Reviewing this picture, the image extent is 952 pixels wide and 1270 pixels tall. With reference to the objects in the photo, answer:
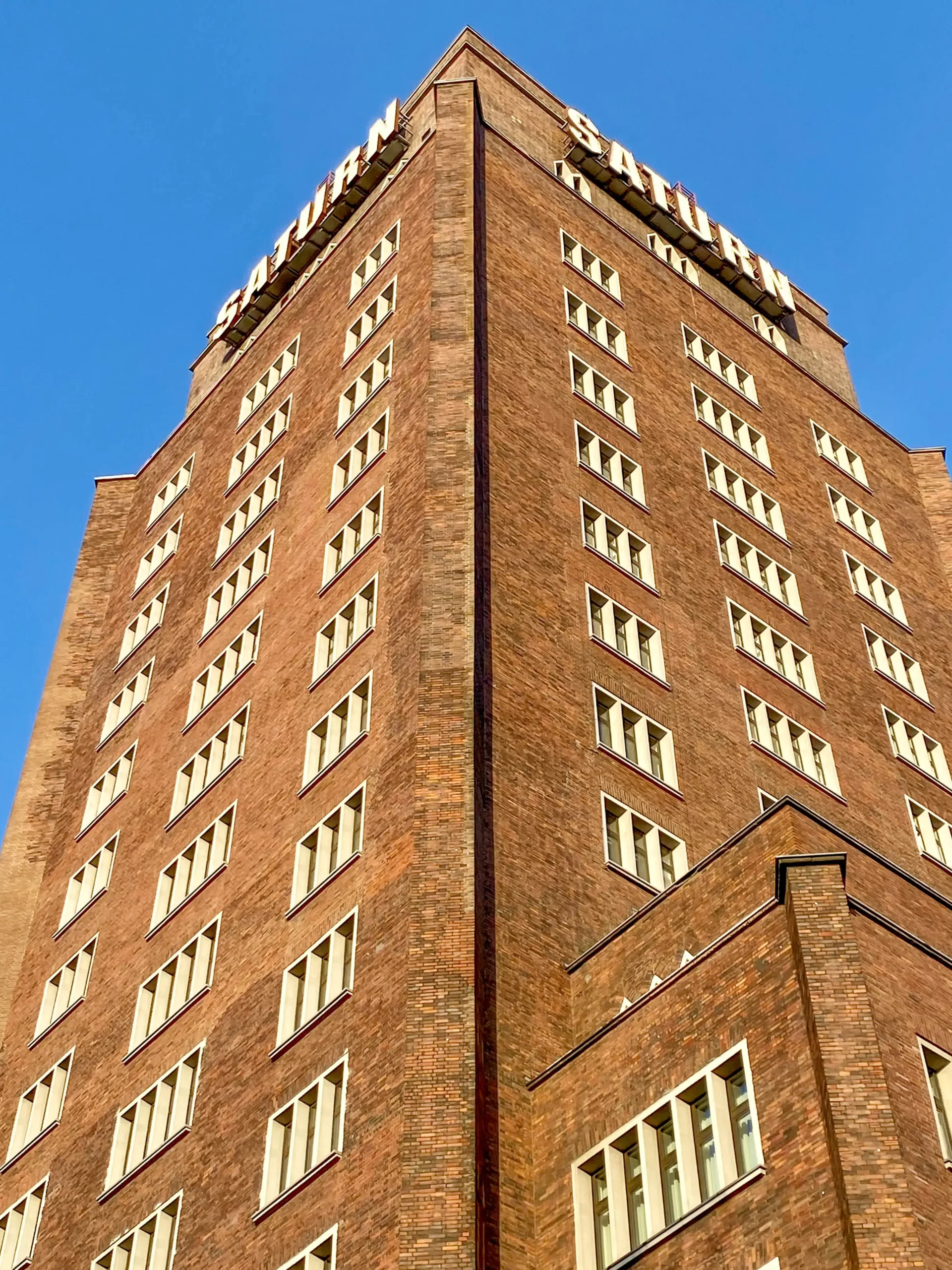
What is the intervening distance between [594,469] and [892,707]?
1319 cm

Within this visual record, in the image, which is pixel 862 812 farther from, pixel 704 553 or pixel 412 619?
pixel 412 619

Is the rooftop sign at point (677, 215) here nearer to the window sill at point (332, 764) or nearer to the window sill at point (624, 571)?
the window sill at point (624, 571)

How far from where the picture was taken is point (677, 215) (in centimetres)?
7650

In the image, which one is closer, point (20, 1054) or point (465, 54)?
point (20, 1054)

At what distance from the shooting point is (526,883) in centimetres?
4172

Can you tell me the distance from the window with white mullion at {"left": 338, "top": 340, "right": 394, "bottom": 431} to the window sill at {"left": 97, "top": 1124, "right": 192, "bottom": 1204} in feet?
83.2

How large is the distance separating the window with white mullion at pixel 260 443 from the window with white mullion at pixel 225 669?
10300mm

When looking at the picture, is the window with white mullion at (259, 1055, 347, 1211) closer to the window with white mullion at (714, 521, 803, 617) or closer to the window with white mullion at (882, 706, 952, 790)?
the window with white mullion at (882, 706, 952, 790)

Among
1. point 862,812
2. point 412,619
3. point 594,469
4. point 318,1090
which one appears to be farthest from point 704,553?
point 318,1090

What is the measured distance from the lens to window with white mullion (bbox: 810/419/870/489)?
72.2 metres

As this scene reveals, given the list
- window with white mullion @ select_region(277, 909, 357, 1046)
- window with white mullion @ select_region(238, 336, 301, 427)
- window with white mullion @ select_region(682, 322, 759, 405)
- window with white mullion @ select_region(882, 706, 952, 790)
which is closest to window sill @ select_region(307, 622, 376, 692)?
window with white mullion @ select_region(277, 909, 357, 1046)

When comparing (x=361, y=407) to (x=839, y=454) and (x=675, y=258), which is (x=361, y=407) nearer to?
(x=675, y=258)

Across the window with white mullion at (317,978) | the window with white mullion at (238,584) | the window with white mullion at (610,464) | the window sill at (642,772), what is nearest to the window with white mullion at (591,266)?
the window with white mullion at (610,464)

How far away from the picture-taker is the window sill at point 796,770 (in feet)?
174
